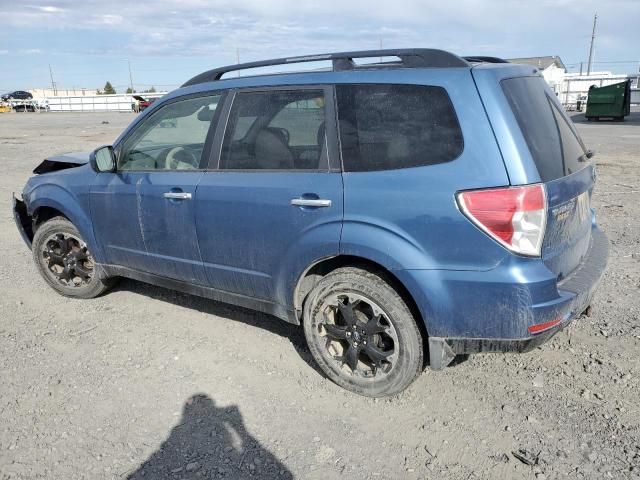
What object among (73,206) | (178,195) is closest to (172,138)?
(178,195)

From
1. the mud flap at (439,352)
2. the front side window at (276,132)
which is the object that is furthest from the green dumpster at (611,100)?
the mud flap at (439,352)

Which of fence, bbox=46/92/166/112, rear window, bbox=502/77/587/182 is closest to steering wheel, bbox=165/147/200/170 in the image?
rear window, bbox=502/77/587/182

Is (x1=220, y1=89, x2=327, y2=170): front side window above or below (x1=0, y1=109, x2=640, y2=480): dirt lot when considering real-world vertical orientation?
above

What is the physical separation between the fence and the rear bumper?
5357 cm

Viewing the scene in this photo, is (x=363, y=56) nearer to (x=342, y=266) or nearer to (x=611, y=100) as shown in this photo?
(x=342, y=266)

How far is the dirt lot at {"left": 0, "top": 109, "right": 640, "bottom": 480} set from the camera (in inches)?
109

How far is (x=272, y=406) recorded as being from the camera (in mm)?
3275

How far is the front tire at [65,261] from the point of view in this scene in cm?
486

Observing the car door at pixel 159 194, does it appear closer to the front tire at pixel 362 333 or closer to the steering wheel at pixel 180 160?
the steering wheel at pixel 180 160

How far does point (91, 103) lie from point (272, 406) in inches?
2290

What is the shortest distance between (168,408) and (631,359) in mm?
2975

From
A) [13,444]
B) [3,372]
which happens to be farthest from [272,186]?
[3,372]

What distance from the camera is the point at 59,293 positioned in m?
5.09

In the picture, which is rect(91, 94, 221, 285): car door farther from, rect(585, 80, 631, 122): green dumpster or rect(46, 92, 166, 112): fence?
rect(46, 92, 166, 112): fence
